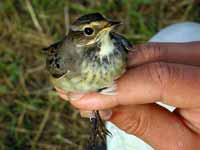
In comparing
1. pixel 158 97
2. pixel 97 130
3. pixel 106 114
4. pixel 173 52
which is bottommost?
pixel 97 130

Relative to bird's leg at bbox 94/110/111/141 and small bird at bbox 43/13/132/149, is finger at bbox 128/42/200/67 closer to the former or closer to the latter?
small bird at bbox 43/13/132/149

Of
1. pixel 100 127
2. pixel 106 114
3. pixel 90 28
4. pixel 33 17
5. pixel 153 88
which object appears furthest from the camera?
pixel 33 17

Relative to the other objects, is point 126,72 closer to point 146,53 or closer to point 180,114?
point 146,53

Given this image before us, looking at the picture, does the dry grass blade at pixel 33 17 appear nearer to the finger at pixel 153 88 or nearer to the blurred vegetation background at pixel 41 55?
the blurred vegetation background at pixel 41 55

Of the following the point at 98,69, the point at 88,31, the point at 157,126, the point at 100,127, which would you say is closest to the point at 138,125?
the point at 157,126

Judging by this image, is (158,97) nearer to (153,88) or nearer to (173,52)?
(153,88)

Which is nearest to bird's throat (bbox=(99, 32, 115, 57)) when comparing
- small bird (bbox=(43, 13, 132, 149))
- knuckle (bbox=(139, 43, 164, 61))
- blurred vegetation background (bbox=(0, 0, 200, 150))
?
small bird (bbox=(43, 13, 132, 149))

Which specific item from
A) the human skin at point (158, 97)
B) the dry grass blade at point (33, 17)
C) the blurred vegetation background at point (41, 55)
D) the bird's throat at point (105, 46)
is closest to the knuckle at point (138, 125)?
the human skin at point (158, 97)

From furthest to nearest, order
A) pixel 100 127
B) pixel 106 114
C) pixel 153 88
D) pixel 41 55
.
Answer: pixel 41 55
pixel 100 127
pixel 106 114
pixel 153 88
